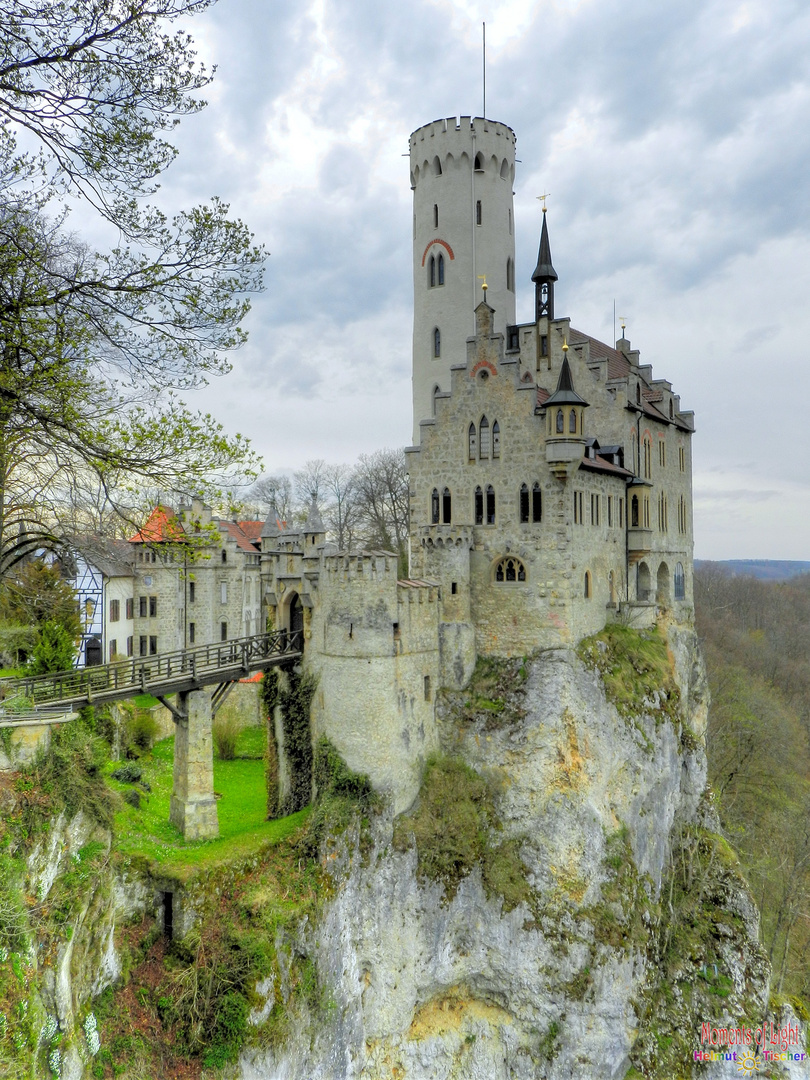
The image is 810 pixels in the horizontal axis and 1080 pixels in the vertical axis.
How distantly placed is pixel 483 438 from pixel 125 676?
15.7m

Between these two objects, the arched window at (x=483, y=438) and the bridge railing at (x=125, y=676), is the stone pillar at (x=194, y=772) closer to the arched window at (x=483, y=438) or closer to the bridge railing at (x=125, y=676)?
the bridge railing at (x=125, y=676)

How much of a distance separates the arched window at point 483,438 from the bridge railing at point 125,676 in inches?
417

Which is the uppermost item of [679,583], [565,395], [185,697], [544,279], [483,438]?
[544,279]

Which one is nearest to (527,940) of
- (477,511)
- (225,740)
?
(477,511)

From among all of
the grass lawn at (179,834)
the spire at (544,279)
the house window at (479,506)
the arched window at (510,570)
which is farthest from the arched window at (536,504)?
the grass lawn at (179,834)

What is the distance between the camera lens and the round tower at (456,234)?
35.3 metres

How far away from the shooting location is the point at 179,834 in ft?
79.8

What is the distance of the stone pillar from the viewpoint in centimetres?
2419

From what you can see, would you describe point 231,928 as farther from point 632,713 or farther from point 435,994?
point 632,713

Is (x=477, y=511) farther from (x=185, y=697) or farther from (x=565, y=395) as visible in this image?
(x=185, y=697)

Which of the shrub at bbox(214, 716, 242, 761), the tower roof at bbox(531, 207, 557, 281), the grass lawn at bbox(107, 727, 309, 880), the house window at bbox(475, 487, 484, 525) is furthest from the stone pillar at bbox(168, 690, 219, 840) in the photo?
the tower roof at bbox(531, 207, 557, 281)

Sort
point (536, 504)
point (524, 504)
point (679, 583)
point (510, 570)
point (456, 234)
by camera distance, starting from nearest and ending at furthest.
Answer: point (536, 504), point (524, 504), point (510, 570), point (456, 234), point (679, 583)

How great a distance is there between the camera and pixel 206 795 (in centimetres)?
2453

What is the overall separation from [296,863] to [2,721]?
10315mm
